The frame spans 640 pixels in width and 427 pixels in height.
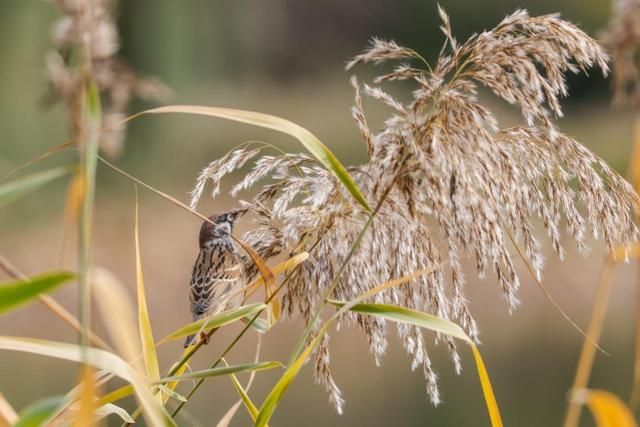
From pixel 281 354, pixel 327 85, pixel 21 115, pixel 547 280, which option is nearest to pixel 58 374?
pixel 281 354

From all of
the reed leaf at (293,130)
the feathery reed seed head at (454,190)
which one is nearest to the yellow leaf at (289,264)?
the feathery reed seed head at (454,190)

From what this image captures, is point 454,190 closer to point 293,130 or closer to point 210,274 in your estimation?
point 293,130

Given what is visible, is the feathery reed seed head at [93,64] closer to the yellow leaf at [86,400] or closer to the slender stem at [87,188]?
the slender stem at [87,188]

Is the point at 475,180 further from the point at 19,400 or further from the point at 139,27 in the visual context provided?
the point at 139,27

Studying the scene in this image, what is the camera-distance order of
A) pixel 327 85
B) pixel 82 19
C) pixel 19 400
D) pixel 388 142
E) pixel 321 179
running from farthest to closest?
pixel 327 85
pixel 19 400
pixel 321 179
pixel 388 142
pixel 82 19

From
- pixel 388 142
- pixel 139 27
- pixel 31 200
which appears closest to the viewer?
pixel 388 142

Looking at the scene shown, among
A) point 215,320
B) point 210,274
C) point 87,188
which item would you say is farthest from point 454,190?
point 210,274
